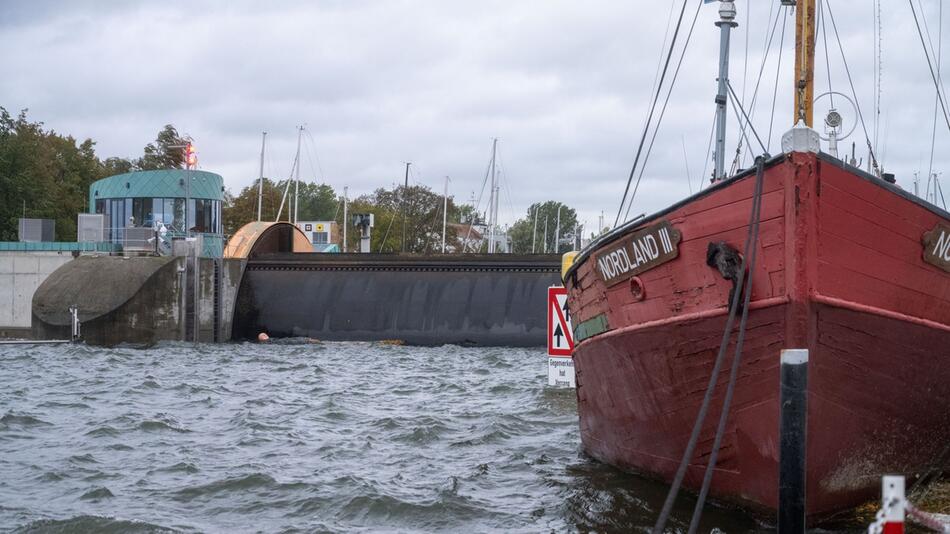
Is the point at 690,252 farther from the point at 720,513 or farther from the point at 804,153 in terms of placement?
the point at 720,513

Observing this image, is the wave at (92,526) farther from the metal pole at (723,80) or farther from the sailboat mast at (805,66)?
the metal pole at (723,80)

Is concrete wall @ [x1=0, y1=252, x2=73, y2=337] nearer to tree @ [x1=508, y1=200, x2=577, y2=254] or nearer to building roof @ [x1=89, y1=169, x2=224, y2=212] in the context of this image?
building roof @ [x1=89, y1=169, x2=224, y2=212]

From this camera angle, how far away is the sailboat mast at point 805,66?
7.43m

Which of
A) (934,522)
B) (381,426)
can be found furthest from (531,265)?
(934,522)

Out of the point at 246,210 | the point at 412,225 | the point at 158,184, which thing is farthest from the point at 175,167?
the point at 158,184

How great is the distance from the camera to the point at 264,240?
3366cm

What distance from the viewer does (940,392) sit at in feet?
26.2

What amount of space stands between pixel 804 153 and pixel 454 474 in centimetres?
466

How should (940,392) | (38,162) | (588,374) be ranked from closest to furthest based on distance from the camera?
(940,392) < (588,374) < (38,162)

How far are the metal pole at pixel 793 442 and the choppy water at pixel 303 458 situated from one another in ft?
4.28

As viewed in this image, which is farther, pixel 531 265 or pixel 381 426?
pixel 531 265

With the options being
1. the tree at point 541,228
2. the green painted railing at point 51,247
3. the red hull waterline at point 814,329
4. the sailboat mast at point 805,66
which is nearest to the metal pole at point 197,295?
the green painted railing at point 51,247

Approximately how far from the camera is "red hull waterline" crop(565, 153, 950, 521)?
277 inches

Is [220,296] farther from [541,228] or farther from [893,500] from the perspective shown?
[541,228]
